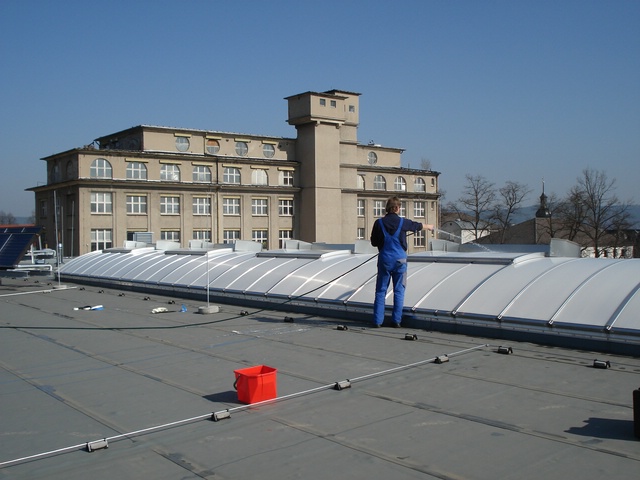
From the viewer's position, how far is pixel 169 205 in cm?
5862

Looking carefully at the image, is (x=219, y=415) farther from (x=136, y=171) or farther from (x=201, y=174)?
(x=201, y=174)

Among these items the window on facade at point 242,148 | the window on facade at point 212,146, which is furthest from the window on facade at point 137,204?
the window on facade at point 242,148

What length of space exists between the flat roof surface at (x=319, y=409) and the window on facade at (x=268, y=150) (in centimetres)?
5602

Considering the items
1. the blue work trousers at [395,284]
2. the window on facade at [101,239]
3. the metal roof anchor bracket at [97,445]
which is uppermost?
the window on facade at [101,239]

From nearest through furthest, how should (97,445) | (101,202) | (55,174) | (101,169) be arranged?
(97,445) → (101,202) → (101,169) → (55,174)

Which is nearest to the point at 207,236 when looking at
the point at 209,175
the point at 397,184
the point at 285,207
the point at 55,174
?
the point at 209,175

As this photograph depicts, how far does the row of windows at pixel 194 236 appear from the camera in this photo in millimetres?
53812

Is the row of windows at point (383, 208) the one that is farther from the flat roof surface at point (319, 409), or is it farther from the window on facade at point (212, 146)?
the flat roof surface at point (319, 409)

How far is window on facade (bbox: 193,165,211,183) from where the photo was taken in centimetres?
6044

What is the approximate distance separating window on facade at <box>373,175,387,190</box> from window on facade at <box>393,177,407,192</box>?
132 cm

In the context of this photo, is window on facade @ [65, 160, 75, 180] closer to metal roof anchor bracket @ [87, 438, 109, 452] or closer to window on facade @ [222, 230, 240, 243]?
window on facade @ [222, 230, 240, 243]

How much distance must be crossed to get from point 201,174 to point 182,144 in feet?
11.0

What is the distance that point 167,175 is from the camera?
5856 centimetres

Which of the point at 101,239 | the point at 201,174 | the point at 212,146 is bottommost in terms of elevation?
the point at 101,239
